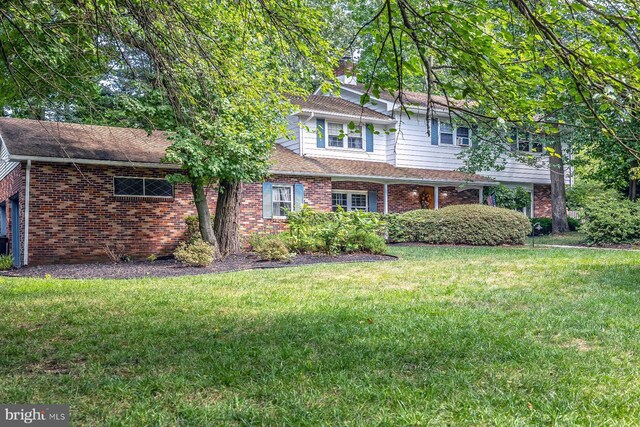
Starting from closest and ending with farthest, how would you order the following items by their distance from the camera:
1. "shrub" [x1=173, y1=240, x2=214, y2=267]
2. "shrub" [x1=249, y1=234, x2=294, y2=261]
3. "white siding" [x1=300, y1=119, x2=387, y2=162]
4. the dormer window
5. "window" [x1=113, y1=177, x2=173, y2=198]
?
"shrub" [x1=173, y1=240, x2=214, y2=267] < "shrub" [x1=249, y1=234, x2=294, y2=261] < "window" [x1=113, y1=177, x2=173, y2=198] < "white siding" [x1=300, y1=119, x2=387, y2=162] < the dormer window

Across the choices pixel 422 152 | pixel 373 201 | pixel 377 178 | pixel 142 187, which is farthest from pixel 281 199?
pixel 422 152

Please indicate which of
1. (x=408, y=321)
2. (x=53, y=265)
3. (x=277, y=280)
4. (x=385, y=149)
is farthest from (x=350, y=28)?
(x=408, y=321)

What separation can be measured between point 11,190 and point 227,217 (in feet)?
22.5

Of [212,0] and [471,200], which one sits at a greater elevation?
[212,0]

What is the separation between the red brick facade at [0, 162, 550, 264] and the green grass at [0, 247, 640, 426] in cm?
620

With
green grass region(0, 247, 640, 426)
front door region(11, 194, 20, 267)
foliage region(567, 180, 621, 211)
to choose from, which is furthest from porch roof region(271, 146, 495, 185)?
green grass region(0, 247, 640, 426)

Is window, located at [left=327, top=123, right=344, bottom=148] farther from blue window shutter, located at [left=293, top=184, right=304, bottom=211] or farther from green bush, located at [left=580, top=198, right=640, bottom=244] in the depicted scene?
green bush, located at [left=580, top=198, right=640, bottom=244]

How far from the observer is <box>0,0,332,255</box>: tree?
6.00m

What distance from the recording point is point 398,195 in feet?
74.1

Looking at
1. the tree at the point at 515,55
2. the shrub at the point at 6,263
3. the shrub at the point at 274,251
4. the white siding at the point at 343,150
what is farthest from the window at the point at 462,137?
the tree at the point at 515,55

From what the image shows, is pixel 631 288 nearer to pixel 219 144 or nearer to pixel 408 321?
pixel 408 321

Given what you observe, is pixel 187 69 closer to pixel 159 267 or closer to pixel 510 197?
pixel 159 267

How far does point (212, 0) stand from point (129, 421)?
6612 millimetres

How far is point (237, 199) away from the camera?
1543cm
